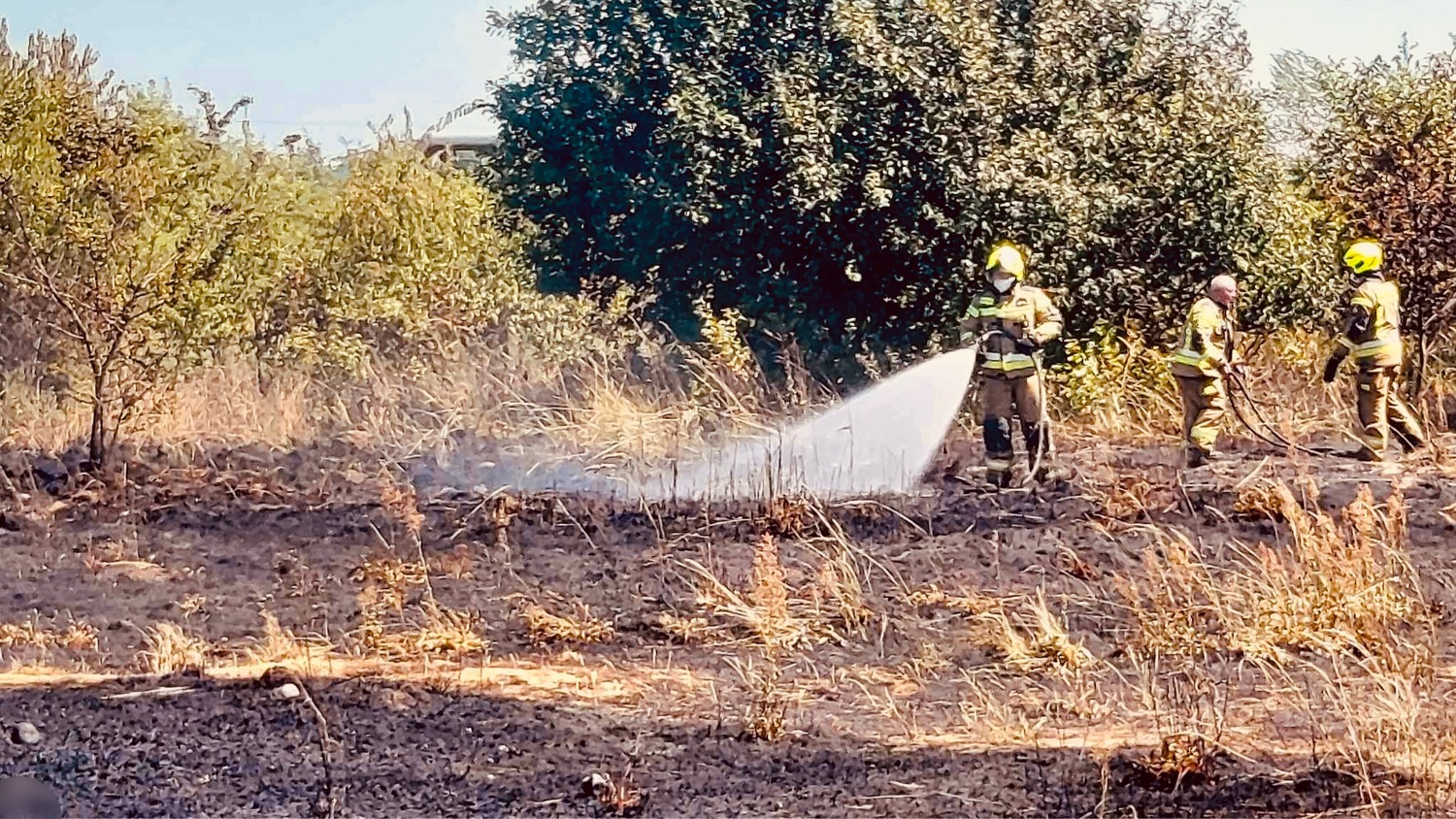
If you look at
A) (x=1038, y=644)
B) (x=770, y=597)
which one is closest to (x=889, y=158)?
(x=770, y=597)

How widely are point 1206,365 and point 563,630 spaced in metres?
5.52

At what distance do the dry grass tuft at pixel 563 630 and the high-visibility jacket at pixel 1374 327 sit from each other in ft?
21.2

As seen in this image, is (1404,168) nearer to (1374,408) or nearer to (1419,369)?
(1419,369)

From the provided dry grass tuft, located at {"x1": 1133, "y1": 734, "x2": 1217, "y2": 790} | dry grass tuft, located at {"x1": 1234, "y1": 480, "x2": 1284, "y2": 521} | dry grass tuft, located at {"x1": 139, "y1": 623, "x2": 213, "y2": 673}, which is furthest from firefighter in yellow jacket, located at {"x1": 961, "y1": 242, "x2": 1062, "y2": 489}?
dry grass tuft, located at {"x1": 1133, "y1": 734, "x2": 1217, "y2": 790}

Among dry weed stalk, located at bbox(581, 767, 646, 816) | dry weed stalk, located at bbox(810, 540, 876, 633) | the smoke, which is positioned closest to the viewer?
dry weed stalk, located at bbox(581, 767, 646, 816)

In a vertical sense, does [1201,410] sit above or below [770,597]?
above

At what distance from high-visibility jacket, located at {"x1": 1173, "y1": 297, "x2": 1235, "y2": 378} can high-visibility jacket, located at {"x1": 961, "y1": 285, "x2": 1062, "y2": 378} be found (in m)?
1.21

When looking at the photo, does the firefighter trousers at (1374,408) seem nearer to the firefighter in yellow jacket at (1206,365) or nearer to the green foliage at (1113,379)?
the firefighter in yellow jacket at (1206,365)

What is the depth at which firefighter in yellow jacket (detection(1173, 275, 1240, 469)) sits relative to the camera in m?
11.0

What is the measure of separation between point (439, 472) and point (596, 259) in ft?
14.1

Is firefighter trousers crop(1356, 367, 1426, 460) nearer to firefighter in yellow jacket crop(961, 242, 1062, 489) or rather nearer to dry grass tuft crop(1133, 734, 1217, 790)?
firefighter in yellow jacket crop(961, 242, 1062, 489)

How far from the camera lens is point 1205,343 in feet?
36.0

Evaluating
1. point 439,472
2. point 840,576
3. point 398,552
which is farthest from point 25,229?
point 840,576

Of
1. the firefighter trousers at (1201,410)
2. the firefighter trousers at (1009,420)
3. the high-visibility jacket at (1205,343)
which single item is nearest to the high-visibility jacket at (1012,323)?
the firefighter trousers at (1009,420)
